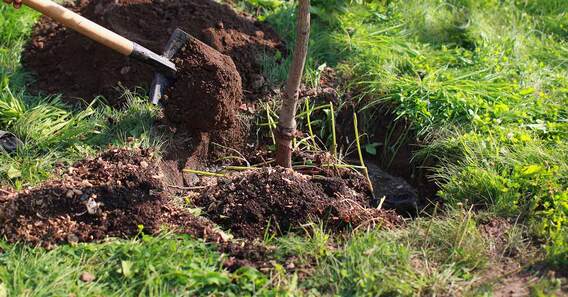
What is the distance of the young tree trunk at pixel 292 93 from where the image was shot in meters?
4.12

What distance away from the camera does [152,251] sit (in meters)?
3.57

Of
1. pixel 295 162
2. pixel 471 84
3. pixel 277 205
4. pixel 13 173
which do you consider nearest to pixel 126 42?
pixel 13 173

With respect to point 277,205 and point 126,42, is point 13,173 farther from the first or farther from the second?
point 277,205

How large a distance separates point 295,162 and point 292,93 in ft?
2.07

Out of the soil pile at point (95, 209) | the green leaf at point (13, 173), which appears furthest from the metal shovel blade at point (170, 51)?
the green leaf at point (13, 173)

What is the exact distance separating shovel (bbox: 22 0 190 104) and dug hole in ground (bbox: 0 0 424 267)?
0.29 ft

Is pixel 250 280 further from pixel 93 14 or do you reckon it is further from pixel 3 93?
pixel 93 14

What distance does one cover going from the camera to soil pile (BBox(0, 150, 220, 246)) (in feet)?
12.2

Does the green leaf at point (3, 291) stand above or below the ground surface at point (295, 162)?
below

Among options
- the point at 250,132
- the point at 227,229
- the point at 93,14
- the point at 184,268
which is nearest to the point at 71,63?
the point at 93,14

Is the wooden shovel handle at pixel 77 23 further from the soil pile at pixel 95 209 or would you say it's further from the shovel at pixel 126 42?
the soil pile at pixel 95 209

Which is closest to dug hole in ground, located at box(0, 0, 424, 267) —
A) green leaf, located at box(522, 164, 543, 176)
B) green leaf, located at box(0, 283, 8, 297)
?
green leaf, located at box(0, 283, 8, 297)

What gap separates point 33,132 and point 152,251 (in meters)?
1.39

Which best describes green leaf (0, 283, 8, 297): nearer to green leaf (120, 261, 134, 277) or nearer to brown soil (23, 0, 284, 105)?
green leaf (120, 261, 134, 277)
